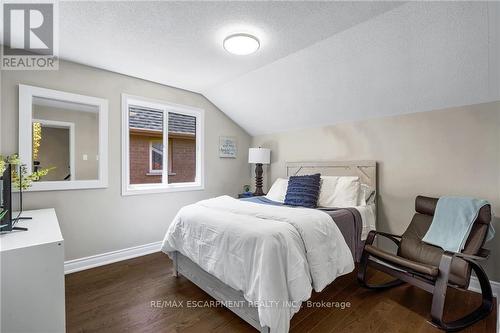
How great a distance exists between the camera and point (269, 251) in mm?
1558

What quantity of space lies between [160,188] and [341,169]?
2.56 metres

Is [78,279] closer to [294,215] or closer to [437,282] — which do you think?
[294,215]

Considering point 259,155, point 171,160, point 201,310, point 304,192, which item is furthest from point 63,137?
point 304,192

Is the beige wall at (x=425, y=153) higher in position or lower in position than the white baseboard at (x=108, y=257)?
higher

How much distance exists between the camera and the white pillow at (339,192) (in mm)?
2770

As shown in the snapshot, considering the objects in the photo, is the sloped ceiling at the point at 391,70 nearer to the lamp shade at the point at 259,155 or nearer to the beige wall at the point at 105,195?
the lamp shade at the point at 259,155

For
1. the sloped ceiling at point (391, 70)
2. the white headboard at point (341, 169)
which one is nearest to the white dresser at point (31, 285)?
the sloped ceiling at point (391, 70)

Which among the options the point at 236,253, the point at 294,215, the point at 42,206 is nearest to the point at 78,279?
the point at 42,206

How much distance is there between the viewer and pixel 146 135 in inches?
142

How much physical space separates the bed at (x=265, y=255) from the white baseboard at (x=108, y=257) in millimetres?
924

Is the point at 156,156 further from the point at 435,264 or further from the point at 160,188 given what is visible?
the point at 435,264

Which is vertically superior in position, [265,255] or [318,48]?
[318,48]
